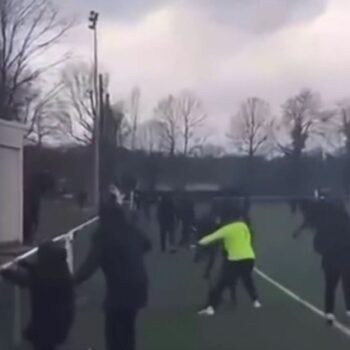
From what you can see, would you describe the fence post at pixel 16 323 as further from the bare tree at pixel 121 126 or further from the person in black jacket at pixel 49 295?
the bare tree at pixel 121 126

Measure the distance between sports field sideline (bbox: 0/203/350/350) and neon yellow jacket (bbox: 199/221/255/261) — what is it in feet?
2.87

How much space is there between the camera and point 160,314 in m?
20.9

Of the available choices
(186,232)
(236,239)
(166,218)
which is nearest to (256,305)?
(236,239)

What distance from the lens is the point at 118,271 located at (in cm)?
1278

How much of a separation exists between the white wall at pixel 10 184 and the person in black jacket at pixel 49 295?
27173 mm

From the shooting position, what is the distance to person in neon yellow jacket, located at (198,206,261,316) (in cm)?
2067

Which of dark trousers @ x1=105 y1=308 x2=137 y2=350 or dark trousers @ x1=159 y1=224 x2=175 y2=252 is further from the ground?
dark trousers @ x1=159 y1=224 x2=175 y2=252

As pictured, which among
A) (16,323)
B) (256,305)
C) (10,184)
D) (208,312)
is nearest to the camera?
(16,323)

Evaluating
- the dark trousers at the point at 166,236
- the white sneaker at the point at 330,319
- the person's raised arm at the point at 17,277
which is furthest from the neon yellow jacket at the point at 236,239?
the dark trousers at the point at 166,236

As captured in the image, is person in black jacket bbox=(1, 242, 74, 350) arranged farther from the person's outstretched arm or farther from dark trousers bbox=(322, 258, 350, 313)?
dark trousers bbox=(322, 258, 350, 313)

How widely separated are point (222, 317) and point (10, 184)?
23.0 metres

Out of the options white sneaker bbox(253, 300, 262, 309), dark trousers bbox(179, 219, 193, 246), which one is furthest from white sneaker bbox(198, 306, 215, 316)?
dark trousers bbox(179, 219, 193, 246)

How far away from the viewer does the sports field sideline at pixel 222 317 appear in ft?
56.1

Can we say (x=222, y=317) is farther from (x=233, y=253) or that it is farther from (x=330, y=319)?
(x=330, y=319)
